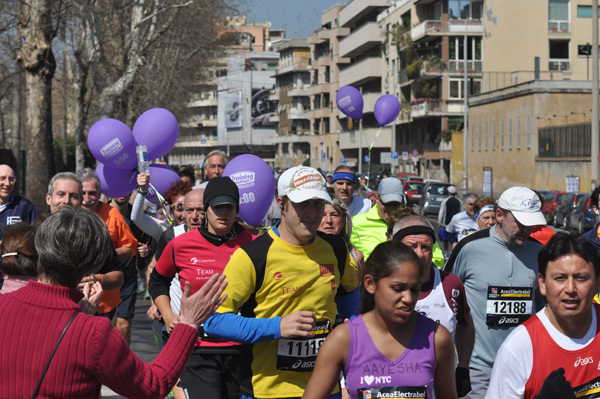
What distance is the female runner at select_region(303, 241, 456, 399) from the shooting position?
419 cm

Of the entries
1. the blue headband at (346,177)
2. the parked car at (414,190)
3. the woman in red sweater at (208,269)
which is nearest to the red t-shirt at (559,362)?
the woman in red sweater at (208,269)

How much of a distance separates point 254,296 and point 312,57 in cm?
11501

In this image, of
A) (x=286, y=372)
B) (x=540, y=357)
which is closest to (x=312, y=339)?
(x=286, y=372)

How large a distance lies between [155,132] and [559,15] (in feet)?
199

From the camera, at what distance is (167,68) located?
131 feet

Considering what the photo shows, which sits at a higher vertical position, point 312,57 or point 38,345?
point 312,57

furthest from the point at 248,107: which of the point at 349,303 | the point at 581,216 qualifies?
the point at 349,303

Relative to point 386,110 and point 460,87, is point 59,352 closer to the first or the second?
point 386,110

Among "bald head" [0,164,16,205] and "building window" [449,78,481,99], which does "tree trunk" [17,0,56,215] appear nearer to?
"bald head" [0,164,16,205]

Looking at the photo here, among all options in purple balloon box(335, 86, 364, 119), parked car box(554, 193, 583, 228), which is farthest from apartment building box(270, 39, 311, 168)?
purple balloon box(335, 86, 364, 119)

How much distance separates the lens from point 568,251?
4.16 m

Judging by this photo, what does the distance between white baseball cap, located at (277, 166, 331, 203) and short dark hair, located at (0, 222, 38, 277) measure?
1.26 m

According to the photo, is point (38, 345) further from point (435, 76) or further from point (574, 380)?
point (435, 76)

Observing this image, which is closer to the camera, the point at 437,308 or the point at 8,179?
the point at 437,308
